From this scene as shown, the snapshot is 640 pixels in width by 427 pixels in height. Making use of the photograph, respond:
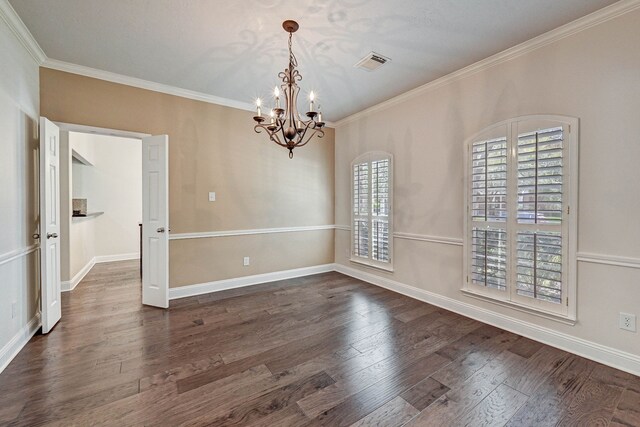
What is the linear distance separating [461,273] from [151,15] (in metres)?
3.97

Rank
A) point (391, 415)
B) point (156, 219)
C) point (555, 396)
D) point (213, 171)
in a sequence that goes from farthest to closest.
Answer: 1. point (213, 171)
2. point (156, 219)
3. point (555, 396)
4. point (391, 415)

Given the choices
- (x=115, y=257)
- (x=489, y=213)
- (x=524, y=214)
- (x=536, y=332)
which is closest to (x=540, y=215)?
(x=524, y=214)

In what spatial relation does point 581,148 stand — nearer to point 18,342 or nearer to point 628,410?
point 628,410

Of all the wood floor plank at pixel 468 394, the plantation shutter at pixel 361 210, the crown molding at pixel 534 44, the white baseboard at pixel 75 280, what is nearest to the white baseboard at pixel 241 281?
the plantation shutter at pixel 361 210

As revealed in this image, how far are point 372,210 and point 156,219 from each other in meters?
3.03

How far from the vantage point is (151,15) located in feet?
7.66

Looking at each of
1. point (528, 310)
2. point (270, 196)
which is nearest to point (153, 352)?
point (270, 196)

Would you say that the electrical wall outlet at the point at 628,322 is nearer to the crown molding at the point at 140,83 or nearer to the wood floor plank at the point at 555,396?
the wood floor plank at the point at 555,396

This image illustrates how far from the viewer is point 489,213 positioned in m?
3.01

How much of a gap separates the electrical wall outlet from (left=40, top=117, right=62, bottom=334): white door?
507cm

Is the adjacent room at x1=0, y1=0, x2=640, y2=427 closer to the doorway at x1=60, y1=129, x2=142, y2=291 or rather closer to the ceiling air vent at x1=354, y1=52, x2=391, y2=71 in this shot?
the ceiling air vent at x1=354, y1=52, x2=391, y2=71

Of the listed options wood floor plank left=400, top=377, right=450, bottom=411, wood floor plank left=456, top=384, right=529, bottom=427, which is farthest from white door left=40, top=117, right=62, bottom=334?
wood floor plank left=456, top=384, right=529, bottom=427

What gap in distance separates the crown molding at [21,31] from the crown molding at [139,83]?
0.51 feet

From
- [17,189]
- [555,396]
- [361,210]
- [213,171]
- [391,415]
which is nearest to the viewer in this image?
[391,415]
